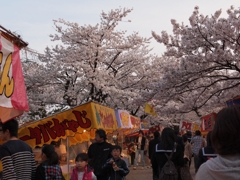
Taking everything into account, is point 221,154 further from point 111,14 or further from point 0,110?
point 111,14

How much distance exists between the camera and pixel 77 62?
19297 millimetres

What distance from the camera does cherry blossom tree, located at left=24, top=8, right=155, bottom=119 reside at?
19.6 m

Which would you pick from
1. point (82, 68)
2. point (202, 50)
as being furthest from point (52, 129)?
point (82, 68)

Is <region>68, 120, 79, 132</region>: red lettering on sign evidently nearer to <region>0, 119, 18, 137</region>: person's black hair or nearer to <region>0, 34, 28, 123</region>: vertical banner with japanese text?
<region>0, 34, 28, 123</region>: vertical banner with japanese text

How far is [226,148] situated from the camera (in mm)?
2086

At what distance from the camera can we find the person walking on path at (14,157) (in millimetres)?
4285

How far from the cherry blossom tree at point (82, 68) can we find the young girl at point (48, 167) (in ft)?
46.2

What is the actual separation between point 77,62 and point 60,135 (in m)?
11.4

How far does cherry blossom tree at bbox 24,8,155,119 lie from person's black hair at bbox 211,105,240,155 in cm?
1679

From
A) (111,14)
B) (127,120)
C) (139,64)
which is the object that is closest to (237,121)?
(127,120)

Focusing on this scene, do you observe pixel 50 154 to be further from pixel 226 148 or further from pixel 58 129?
pixel 58 129

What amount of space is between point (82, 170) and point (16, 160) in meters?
1.60

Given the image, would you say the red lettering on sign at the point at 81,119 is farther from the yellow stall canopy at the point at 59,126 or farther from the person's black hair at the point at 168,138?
the person's black hair at the point at 168,138

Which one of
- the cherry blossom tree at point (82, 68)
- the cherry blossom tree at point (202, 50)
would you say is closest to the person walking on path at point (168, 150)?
the cherry blossom tree at point (202, 50)
